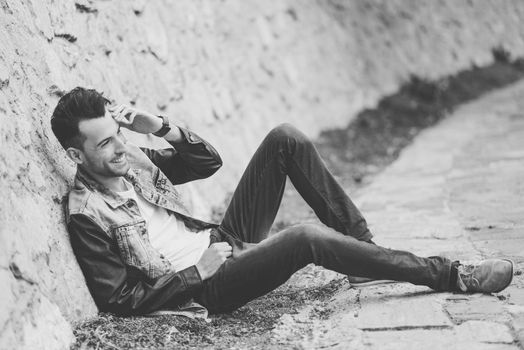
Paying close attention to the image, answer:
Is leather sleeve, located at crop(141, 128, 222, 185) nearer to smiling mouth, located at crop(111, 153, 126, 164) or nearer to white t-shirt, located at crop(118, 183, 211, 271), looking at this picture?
white t-shirt, located at crop(118, 183, 211, 271)

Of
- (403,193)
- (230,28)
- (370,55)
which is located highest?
(230,28)

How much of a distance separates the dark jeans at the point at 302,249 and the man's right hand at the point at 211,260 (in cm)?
3

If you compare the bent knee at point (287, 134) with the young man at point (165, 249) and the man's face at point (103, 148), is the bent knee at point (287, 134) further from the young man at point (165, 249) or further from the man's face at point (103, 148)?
the man's face at point (103, 148)

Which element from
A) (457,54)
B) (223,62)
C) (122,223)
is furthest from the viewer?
(457,54)

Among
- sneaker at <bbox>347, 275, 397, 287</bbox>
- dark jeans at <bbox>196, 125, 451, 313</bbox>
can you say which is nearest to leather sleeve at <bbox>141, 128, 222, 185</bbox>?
dark jeans at <bbox>196, 125, 451, 313</bbox>

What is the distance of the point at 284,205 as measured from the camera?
588cm

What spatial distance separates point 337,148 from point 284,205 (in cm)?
187

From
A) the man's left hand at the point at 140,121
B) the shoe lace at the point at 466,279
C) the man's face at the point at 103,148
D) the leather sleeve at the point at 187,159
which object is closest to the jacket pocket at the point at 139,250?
the man's face at the point at 103,148

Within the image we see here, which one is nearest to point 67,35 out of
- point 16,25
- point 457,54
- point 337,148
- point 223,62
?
point 16,25

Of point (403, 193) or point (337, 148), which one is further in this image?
point (337, 148)

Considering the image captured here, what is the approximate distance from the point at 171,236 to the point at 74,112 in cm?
69

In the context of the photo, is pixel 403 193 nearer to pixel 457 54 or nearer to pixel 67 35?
pixel 67 35

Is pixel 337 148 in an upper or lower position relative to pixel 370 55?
lower

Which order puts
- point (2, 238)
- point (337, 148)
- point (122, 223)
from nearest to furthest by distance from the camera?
point (2, 238), point (122, 223), point (337, 148)
